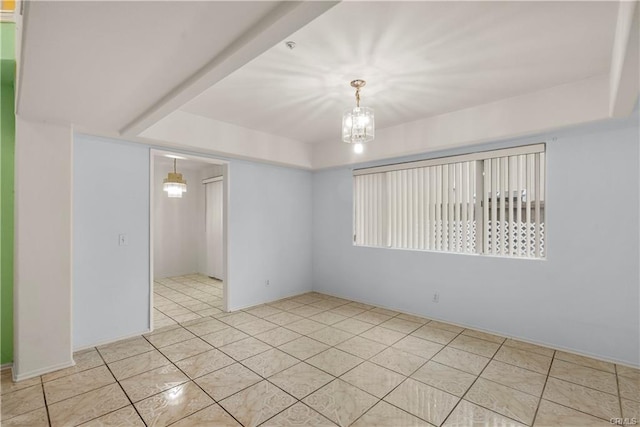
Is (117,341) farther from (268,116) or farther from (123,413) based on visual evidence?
(268,116)

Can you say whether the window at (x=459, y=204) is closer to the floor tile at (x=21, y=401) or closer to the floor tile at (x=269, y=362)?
the floor tile at (x=269, y=362)

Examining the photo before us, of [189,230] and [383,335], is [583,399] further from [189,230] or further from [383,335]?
[189,230]

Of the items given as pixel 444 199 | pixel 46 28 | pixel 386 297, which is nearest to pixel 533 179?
pixel 444 199

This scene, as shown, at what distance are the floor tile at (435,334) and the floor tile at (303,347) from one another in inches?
45.0

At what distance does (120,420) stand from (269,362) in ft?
3.92

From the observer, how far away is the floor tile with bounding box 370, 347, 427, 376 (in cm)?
274

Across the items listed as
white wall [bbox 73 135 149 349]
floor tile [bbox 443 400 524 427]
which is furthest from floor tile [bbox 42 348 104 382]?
floor tile [bbox 443 400 524 427]

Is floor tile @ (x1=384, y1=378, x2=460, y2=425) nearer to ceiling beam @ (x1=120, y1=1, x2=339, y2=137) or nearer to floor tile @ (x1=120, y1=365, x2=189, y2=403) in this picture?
floor tile @ (x1=120, y1=365, x2=189, y2=403)

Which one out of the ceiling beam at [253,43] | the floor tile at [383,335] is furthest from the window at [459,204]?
the ceiling beam at [253,43]

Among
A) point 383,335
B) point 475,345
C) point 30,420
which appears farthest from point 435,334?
point 30,420

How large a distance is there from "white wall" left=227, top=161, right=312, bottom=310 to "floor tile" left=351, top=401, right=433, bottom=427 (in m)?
2.82

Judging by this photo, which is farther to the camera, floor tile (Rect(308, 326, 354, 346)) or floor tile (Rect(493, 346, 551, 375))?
floor tile (Rect(308, 326, 354, 346))

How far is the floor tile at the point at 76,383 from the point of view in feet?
7.70

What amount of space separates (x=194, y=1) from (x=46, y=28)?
74 centimetres
